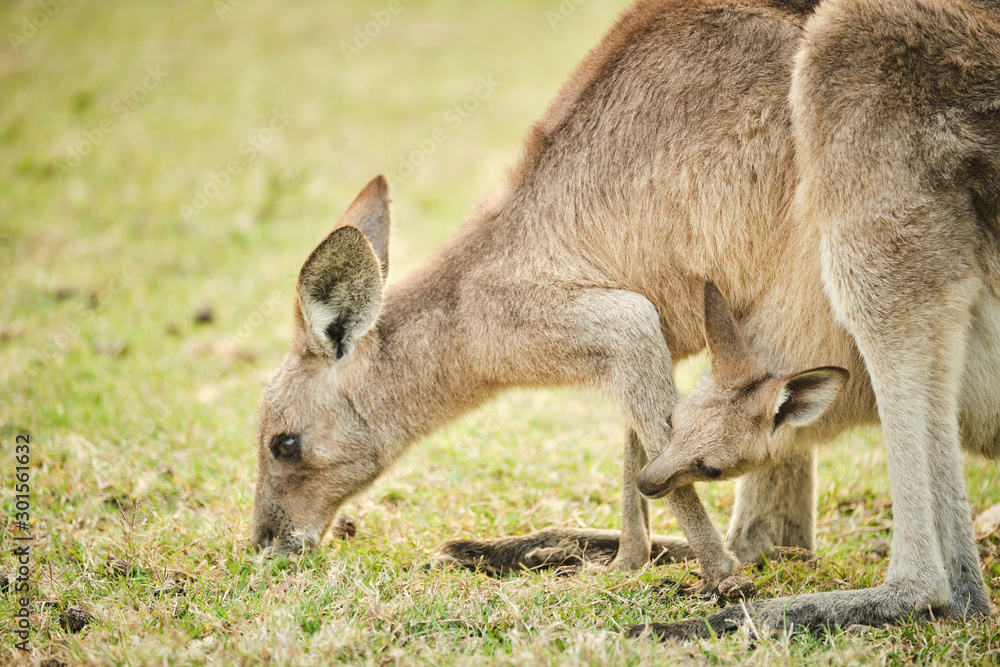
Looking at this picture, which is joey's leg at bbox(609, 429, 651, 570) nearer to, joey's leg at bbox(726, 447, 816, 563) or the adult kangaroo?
the adult kangaroo

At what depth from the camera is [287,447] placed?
3.20 metres

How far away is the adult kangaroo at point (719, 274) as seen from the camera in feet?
8.38

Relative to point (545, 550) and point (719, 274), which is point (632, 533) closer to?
point (545, 550)

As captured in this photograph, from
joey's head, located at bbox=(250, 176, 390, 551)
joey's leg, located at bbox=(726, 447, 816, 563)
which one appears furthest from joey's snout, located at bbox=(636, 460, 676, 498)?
joey's head, located at bbox=(250, 176, 390, 551)

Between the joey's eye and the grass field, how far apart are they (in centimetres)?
36

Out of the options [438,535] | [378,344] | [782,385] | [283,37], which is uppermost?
[283,37]

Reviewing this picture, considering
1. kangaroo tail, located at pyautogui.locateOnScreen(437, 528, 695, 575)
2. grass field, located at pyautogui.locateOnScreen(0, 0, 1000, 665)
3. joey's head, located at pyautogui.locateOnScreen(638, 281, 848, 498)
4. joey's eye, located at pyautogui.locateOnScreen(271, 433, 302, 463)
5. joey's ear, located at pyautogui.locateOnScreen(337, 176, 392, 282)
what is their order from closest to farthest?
grass field, located at pyautogui.locateOnScreen(0, 0, 1000, 665), joey's head, located at pyautogui.locateOnScreen(638, 281, 848, 498), kangaroo tail, located at pyautogui.locateOnScreen(437, 528, 695, 575), joey's eye, located at pyautogui.locateOnScreen(271, 433, 302, 463), joey's ear, located at pyautogui.locateOnScreen(337, 176, 392, 282)

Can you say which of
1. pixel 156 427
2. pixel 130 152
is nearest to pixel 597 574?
pixel 156 427

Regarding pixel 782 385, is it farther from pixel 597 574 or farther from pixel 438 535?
pixel 438 535

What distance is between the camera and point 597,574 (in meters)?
2.90

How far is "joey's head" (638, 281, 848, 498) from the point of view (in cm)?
271

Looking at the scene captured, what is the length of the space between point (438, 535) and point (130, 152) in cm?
668

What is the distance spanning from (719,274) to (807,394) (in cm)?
50

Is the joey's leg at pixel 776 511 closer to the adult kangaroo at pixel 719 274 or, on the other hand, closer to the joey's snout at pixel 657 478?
the adult kangaroo at pixel 719 274
